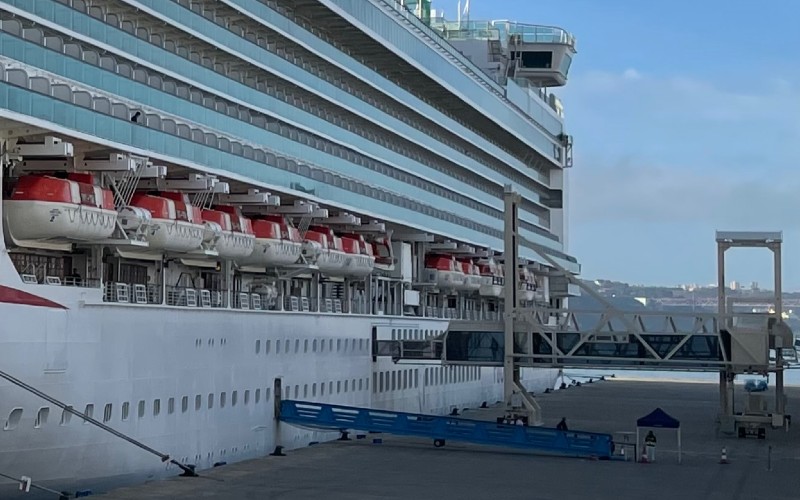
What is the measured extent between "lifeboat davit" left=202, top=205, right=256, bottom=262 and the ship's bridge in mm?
38434

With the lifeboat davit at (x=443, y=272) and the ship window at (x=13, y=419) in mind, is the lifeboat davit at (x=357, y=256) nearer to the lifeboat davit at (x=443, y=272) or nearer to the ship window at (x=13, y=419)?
the lifeboat davit at (x=443, y=272)

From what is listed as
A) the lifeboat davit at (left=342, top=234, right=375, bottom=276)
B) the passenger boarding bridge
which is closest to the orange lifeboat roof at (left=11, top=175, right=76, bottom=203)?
the lifeboat davit at (left=342, top=234, right=375, bottom=276)

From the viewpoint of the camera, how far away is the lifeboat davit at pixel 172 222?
28219 mm

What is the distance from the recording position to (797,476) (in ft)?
109

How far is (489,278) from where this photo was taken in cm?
6003

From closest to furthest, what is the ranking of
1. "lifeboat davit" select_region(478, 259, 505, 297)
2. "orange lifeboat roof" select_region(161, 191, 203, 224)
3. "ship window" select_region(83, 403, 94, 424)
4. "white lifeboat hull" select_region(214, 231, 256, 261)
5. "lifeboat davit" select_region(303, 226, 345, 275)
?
"ship window" select_region(83, 403, 94, 424) → "orange lifeboat roof" select_region(161, 191, 203, 224) → "white lifeboat hull" select_region(214, 231, 256, 261) → "lifeboat davit" select_region(303, 226, 345, 275) → "lifeboat davit" select_region(478, 259, 505, 297)

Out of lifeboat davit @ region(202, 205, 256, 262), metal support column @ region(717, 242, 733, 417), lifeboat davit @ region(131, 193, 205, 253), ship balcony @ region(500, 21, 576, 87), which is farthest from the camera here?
ship balcony @ region(500, 21, 576, 87)

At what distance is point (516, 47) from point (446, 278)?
1023 inches

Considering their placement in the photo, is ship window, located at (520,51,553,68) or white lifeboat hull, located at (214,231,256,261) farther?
ship window, located at (520,51,553,68)

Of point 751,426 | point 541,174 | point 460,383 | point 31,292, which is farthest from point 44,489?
point 541,174

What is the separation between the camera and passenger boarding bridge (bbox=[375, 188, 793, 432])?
42594 millimetres

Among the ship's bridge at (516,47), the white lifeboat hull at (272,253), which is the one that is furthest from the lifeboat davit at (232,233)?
the ship's bridge at (516,47)

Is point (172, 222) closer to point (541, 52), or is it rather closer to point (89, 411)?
point (89, 411)

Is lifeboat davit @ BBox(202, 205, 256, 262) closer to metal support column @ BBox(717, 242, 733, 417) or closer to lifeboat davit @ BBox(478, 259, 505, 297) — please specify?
metal support column @ BBox(717, 242, 733, 417)
